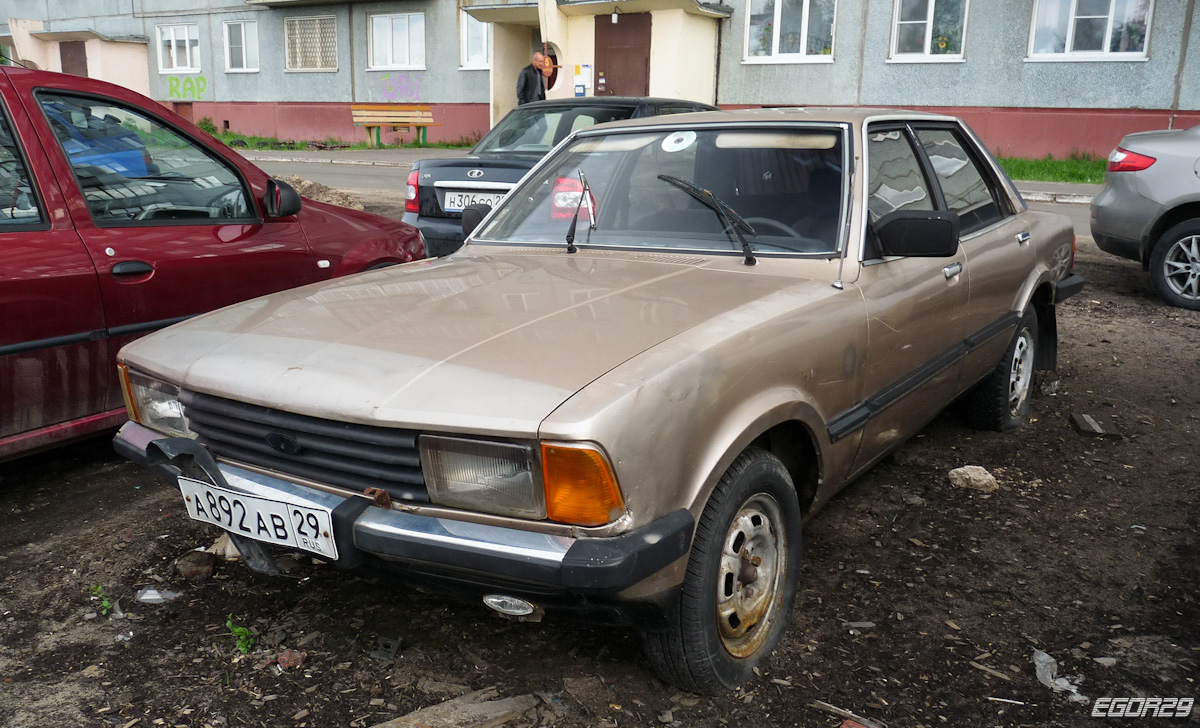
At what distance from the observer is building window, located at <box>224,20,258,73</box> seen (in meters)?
29.1

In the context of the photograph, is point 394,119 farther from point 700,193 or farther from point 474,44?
point 700,193

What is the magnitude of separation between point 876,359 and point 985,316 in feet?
3.88

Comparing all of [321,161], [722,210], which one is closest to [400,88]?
[321,161]

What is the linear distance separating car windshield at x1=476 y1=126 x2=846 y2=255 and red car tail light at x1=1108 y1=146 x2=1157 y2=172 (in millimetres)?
5266

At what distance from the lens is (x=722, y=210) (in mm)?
3396

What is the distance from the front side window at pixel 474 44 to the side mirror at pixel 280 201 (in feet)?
69.9

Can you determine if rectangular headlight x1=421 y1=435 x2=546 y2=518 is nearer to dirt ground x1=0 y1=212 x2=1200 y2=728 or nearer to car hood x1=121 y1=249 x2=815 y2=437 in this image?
car hood x1=121 y1=249 x2=815 y2=437

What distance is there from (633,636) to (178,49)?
3323cm

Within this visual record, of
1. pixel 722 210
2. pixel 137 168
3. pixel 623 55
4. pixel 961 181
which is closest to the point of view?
pixel 722 210

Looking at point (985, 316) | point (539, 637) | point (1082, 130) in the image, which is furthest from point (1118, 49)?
point (539, 637)

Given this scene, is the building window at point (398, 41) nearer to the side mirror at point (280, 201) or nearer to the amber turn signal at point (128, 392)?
the side mirror at point (280, 201)

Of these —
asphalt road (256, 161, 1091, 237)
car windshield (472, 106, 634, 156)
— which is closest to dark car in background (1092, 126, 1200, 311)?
asphalt road (256, 161, 1091, 237)

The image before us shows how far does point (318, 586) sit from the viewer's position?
10.5 feet

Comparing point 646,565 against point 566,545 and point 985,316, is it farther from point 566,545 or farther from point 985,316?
point 985,316
